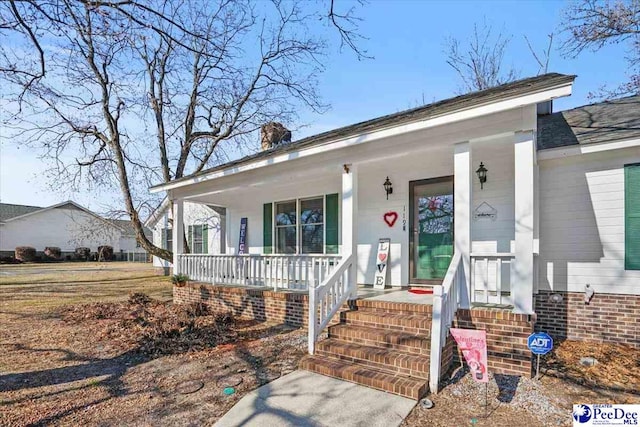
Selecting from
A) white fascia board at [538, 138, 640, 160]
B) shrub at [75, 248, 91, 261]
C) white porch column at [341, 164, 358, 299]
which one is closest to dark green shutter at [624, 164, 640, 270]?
white fascia board at [538, 138, 640, 160]

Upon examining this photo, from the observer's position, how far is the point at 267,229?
10555 mm

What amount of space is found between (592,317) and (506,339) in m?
2.44

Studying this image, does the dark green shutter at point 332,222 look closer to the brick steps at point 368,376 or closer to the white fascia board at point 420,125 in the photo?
the white fascia board at point 420,125

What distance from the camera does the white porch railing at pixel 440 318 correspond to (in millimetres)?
3967

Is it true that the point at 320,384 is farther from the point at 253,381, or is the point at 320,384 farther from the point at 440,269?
the point at 440,269

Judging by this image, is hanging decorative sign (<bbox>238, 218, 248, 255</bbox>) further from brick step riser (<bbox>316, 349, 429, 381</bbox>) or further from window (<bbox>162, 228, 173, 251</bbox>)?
window (<bbox>162, 228, 173, 251</bbox>)

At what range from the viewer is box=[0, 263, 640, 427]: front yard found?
11.9ft

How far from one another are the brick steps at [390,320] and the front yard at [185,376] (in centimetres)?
71

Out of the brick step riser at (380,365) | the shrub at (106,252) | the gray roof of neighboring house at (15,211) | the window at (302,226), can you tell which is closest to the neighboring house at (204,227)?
the window at (302,226)

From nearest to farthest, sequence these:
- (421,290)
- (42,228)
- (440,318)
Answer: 1. (440,318)
2. (421,290)
3. (42,228)

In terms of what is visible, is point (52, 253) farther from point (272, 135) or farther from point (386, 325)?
point (386, 325)

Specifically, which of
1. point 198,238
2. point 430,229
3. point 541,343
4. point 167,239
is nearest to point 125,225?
point 167,239

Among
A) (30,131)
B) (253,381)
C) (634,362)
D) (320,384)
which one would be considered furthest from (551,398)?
(30,131)

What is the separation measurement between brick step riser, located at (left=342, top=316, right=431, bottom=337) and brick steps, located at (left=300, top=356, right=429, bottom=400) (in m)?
0.76
